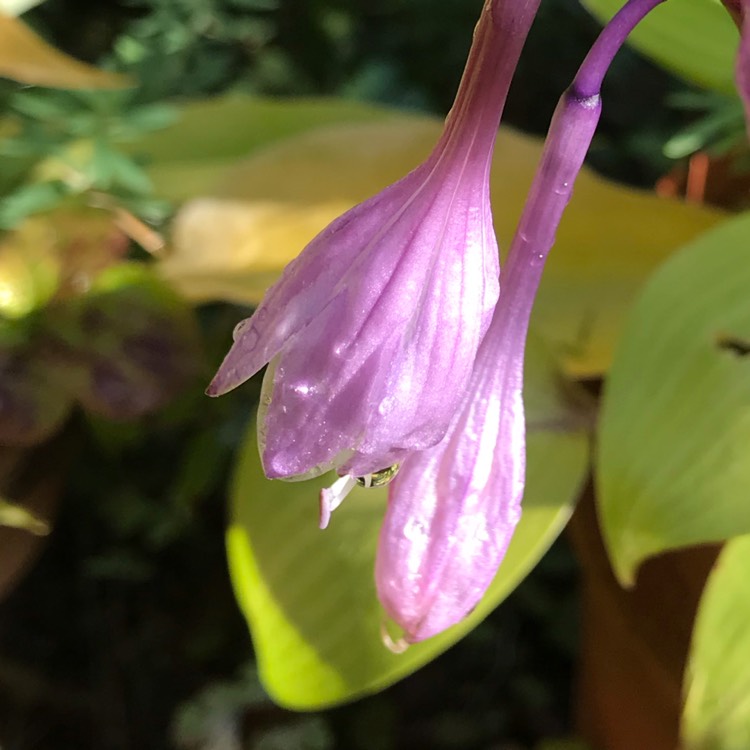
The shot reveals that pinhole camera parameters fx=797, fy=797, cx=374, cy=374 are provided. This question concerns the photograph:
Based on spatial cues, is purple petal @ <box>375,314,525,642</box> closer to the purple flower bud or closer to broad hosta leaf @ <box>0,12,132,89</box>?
the purple flower bud

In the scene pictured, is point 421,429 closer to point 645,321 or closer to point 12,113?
point 645,321

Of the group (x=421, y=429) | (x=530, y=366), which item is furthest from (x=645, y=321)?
(x=421, y=429)

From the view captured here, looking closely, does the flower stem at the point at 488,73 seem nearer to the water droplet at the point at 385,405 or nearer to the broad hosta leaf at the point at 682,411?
the water droplet at the point at 385,405

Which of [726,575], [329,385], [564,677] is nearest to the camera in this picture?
[329,385]

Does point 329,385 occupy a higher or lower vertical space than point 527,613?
higher

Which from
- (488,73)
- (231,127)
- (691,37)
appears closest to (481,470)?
(488,73)

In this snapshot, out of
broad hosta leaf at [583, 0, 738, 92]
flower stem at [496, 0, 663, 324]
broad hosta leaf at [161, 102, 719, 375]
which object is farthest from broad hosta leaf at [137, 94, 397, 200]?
flower stem at [496, 0, 663, 324]

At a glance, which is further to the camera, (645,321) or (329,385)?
(645,321)
